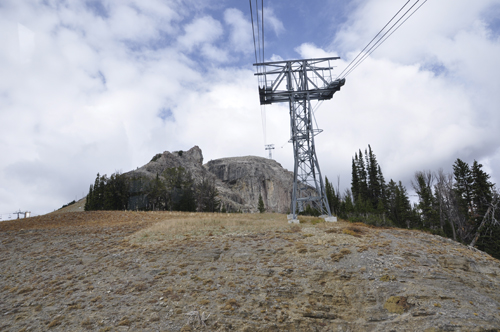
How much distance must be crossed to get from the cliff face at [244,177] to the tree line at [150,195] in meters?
33.1

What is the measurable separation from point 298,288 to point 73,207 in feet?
246

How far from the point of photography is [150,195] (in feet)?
159

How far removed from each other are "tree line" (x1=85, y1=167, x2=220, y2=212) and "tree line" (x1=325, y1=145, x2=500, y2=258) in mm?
24503

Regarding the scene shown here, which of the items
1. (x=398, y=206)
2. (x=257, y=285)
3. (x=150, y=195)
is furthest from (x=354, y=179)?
(x=257, y=285)

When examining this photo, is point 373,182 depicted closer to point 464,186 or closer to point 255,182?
point 464,186

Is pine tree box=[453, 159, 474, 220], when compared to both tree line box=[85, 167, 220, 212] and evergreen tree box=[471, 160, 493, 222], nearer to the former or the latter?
evergreen tree box=[471, 160, 493, 222]

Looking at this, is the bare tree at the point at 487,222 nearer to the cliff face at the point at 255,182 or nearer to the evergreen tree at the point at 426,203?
the evergreen tree at the point at 426,203

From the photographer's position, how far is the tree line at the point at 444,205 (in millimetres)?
31828

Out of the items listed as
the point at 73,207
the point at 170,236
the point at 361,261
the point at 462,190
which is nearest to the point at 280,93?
the point at 170,236

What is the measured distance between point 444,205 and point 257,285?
45.6 meters

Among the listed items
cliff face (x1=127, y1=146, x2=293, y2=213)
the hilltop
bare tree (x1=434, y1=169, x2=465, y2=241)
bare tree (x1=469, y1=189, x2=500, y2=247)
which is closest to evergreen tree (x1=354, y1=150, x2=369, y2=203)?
bare tree (x1=434, y1=169, x2=465, y2=241)

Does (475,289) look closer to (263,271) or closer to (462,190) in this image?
(263,271)

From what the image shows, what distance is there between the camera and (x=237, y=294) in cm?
783

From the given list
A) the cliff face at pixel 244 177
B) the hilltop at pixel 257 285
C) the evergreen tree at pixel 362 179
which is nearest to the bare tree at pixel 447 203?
the evergreen tree at pixel 362 179
